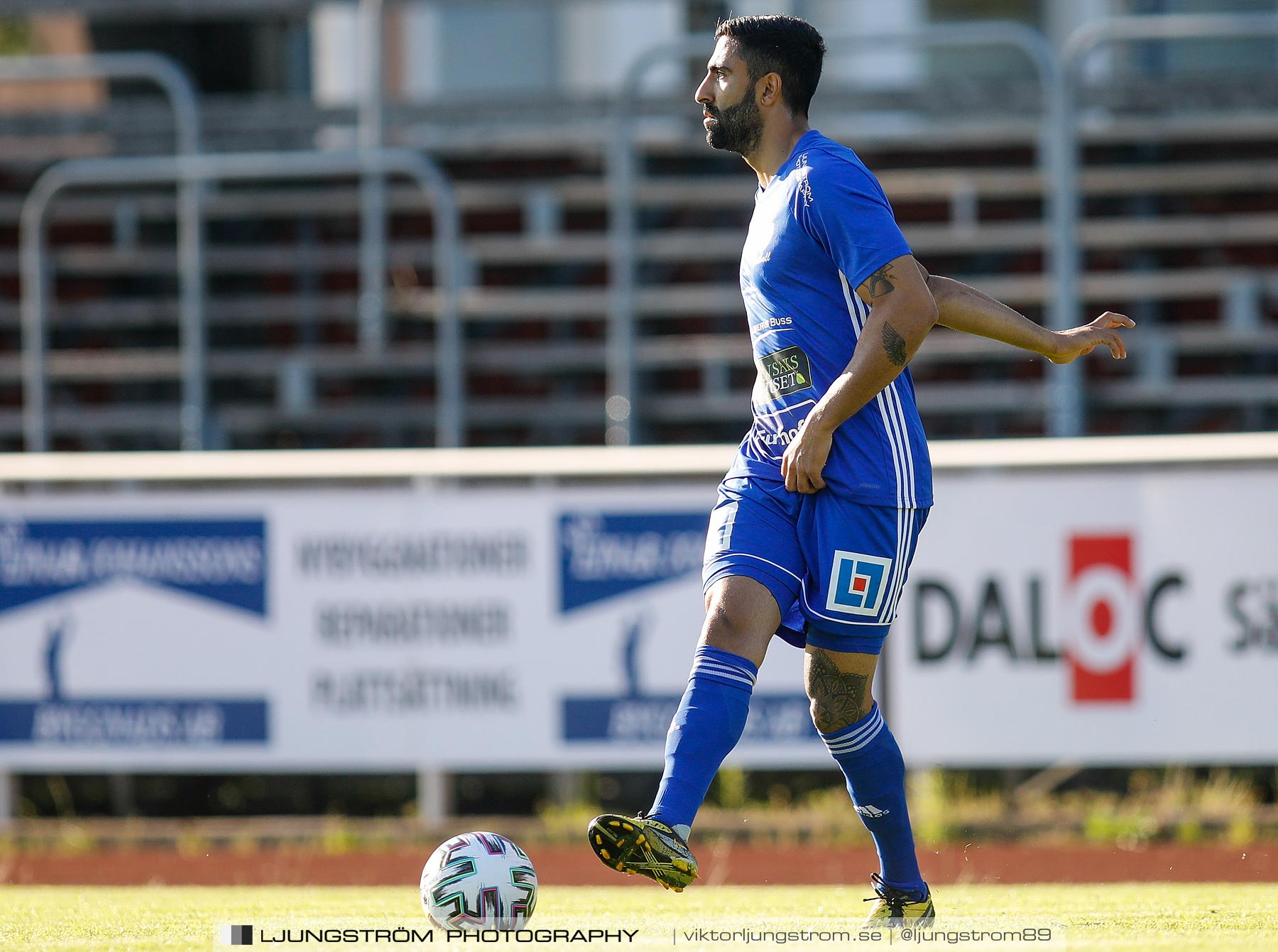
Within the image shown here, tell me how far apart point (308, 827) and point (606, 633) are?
5.43ft

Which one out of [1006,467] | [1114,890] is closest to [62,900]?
[1114,890]

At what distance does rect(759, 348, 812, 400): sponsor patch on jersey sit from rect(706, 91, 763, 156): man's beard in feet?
1.56

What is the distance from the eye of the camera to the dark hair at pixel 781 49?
3998mm

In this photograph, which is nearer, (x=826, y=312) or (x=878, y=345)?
(x=878, y=345)

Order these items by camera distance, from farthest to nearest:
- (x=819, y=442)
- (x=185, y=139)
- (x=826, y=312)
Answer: (x=185, y=139) < (x=826, y=312) < (x=819, y=442)

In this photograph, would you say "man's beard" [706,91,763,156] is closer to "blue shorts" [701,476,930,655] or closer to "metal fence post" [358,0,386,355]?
"blue shorts" [701,476,930,655]

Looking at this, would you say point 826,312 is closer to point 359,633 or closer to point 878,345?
point 878,345

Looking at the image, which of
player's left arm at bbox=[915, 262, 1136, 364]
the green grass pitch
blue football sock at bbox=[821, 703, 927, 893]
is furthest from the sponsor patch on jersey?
the green grass pitch

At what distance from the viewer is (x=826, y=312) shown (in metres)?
3.93

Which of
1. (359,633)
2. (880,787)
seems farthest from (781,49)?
(359,633)

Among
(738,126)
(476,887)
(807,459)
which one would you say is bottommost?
(476,887)

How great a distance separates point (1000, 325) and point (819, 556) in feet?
2.35

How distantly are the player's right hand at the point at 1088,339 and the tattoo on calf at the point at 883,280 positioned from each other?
527 millimetres

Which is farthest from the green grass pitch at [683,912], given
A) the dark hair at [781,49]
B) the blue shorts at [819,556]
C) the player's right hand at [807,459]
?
the dark hair at [781,49]
